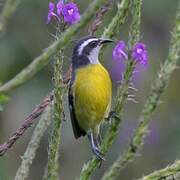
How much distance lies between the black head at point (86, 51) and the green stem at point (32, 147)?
0.91m

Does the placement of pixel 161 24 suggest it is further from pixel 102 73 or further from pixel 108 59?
pixel 102 73

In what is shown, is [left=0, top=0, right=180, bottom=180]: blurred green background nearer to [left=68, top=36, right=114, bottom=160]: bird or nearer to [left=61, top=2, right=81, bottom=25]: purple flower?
[left=68, top=36, right=114, bottom=160]: bird

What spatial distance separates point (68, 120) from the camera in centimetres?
854

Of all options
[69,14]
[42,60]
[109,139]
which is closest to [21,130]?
[109,139]

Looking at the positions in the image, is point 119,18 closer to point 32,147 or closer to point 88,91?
point 32,147

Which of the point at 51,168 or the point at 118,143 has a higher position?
the point at 51,168

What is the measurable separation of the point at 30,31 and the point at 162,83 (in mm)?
6654

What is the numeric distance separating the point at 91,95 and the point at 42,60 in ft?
8.46

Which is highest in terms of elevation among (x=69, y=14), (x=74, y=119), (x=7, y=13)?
(x=7, y=13)

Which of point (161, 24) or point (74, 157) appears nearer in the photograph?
point (74, 157)

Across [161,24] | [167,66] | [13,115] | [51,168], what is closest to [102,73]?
[51,168]

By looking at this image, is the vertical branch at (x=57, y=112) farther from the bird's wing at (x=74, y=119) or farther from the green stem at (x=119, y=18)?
the bird's wing at (x=74, y=119)

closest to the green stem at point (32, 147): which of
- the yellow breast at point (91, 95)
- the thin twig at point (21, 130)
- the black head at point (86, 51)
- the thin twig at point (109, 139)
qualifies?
the thin twig at point (21, 130)

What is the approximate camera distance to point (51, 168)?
11.8 feet
